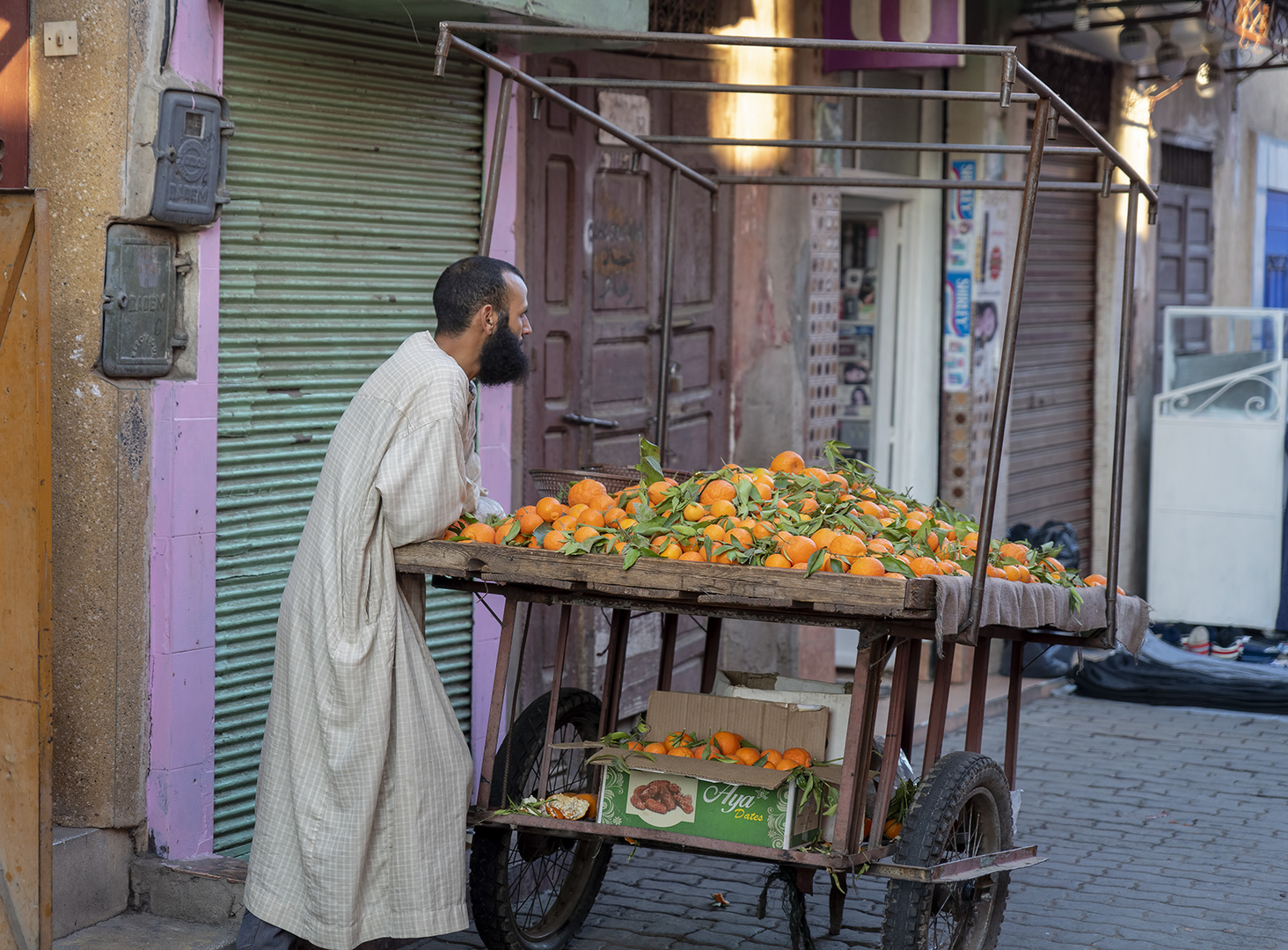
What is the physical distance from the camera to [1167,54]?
29.9 ft

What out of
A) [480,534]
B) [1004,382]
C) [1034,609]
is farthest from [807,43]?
[1034,609]

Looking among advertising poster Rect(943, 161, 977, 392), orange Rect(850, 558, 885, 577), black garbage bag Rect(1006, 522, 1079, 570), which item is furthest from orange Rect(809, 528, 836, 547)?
black garbage bag Rect(1006, 522, 1079, 570)

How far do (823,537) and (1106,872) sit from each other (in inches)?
95.3

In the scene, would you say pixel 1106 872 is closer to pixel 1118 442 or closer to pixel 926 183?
pixel 1118 442

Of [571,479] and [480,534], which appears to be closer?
[480,534]

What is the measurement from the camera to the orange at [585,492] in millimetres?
3986

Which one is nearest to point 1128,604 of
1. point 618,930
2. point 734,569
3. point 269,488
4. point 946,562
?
point 946,562

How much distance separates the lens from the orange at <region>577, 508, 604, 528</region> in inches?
149

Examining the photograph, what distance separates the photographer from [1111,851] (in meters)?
5.59

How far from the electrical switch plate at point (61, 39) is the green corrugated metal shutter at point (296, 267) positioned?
50 centimetres

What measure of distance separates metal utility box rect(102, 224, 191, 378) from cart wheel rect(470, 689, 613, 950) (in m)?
1.40

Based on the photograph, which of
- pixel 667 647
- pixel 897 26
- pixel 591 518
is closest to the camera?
pixel 591 518

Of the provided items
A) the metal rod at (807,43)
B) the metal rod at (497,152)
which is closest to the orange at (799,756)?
the metal rod at (497,152)

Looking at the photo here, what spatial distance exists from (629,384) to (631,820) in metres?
3.11
